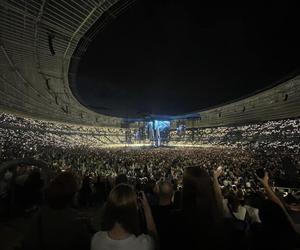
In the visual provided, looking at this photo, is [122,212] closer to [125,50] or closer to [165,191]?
[165,191]

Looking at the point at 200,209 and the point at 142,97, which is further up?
the point at 142,97

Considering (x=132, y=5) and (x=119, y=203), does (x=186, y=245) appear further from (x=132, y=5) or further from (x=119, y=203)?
(x=132, y=5)

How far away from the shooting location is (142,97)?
36562 millimetres

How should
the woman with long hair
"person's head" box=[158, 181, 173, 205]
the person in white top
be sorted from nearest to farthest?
the person in white top < the woman with long hair < "person's head" box=[158, 181, 173, 205]

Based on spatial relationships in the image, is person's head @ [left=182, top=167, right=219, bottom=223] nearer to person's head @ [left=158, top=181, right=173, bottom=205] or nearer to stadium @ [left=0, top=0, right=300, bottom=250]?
stadium @ [left=0, top=0, right=300, bottom=250]

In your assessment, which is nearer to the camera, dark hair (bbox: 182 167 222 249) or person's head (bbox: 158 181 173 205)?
dark hair (bbox: 182 167 222 249)

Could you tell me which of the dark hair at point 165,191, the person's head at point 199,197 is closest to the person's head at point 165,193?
the dark hair at point 165,191

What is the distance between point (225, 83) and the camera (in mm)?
28953

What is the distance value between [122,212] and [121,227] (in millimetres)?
117

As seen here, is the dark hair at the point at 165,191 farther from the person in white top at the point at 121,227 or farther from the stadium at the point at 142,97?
the person in white top at the point at 121,227

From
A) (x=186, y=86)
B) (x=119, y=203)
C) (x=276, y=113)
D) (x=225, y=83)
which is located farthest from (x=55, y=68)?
(x=276, y=113)

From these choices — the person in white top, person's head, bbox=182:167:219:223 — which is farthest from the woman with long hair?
the person in white top

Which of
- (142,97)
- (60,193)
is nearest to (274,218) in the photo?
(60,193)

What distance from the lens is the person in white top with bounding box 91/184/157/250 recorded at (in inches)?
80.0
